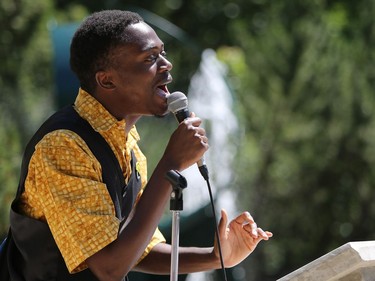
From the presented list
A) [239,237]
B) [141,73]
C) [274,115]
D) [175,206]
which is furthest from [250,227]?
[274,115]

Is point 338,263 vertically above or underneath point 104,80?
underneath

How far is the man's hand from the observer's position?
3.38 metres

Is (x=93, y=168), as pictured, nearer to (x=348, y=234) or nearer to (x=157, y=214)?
(x=157, y=214)

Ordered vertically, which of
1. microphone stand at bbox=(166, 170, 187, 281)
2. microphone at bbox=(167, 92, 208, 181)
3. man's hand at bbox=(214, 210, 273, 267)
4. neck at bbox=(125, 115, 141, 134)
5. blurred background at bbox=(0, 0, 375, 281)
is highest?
microphone at bbox=(167, 92, 208, 181)

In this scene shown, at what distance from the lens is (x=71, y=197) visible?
3.02 m

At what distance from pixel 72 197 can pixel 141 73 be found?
0.50 metres

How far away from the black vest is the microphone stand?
228mm

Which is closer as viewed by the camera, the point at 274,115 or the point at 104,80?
the point at 104,80

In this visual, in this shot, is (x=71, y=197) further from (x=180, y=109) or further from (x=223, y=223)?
(x=223, y=223)

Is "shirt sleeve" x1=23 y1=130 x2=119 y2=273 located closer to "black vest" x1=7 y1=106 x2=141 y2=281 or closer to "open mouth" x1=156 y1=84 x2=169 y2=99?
"black vest" x1=7 y1=106 x2=141 y2=281

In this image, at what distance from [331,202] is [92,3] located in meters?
3.50

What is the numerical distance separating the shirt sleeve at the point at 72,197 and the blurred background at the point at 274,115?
4.86 meters

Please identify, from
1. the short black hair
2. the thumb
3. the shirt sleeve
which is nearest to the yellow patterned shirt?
the shirt sleeve

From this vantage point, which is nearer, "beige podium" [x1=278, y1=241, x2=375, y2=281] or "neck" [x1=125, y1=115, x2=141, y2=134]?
"beige podium" [x1=278, y1=241, x2=375, y2=281]
